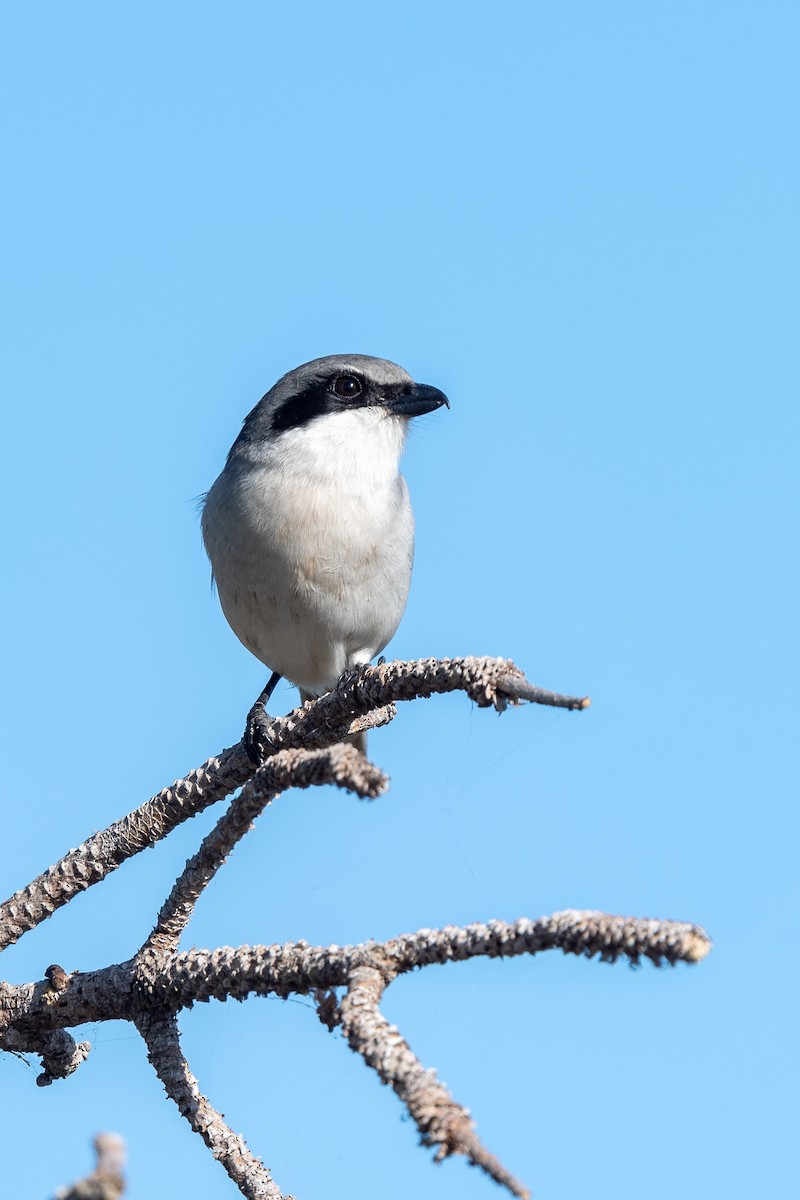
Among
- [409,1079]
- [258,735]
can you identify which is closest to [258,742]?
[258,735]

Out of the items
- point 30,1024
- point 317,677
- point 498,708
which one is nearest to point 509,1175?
point 498,708

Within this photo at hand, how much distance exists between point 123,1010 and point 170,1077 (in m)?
0.24

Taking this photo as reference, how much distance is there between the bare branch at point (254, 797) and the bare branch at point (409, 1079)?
1.19ft

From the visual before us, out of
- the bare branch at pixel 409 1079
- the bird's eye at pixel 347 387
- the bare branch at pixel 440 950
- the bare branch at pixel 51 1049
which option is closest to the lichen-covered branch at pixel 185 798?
the bare branch at pixel 51 1049

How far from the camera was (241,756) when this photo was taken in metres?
3.98

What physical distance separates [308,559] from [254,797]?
11.7 ft

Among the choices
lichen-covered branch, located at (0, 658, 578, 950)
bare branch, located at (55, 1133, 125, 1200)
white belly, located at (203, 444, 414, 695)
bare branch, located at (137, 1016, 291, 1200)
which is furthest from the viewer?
white belly, located at (203, 444, 414, 695)

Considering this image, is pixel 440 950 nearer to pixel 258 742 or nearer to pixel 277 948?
pixel 277 948

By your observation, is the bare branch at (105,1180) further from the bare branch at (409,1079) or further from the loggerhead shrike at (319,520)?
the loggerhead shrike at (319,520)

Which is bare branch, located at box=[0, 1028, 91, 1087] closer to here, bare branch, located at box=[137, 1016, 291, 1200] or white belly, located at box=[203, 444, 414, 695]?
bare branch, located at box=[137, 1016, 291, 1200]

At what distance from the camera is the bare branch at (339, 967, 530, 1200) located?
1.60 meters

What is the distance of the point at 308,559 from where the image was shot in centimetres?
626

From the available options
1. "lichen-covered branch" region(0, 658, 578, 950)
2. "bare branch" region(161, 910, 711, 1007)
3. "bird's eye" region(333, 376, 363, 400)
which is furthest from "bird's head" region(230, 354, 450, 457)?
"bare branch" region(161, 910, 711, 1007)

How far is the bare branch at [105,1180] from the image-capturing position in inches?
45.2
